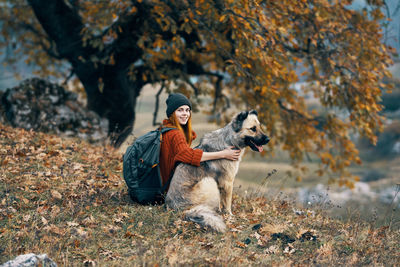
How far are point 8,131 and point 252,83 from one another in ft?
24.3

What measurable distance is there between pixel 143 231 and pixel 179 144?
1411 millimetres

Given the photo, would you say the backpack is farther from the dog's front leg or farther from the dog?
the dog's front leg

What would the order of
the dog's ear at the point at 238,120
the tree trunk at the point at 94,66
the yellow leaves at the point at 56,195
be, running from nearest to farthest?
the dog's ear at the point at 238,120, the yellow leaves at the point at 56,195, the tree trunk at the point at 94,66

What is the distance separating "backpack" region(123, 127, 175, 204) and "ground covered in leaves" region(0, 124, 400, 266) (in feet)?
1.05

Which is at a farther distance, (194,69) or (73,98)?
(194,69)

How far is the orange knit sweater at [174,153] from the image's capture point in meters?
5.46

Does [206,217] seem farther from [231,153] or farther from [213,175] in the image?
[231,153]

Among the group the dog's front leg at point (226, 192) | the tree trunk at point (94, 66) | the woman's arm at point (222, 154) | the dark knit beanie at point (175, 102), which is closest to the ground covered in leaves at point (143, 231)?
the dog's front leg at point (226, 192)

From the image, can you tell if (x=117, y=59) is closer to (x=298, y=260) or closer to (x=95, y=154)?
(x=95, y=154)

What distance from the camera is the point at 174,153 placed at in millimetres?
5727

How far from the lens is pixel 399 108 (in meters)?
53.5

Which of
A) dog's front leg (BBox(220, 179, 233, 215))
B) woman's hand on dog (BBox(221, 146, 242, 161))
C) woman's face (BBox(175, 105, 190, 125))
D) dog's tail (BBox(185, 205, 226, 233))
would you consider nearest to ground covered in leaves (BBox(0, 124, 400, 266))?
dog's tail (BBox(185, 205, 226, 233))

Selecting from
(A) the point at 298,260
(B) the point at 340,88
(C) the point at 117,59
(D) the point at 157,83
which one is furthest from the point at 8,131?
(B) the point at 340,88

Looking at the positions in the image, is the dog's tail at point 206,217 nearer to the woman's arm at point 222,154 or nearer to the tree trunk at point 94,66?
the woman's arm at point 222,154
